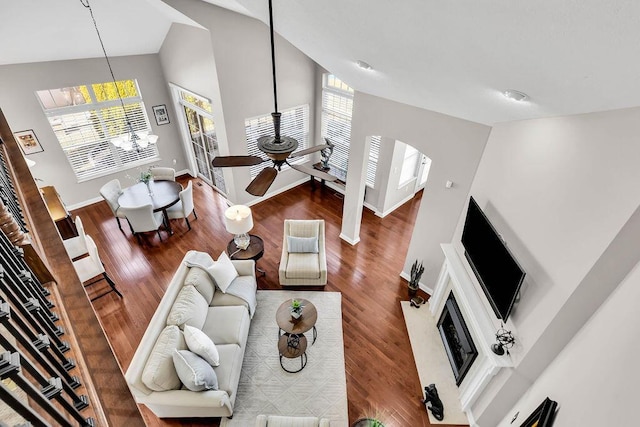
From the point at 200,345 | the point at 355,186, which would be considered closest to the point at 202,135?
the point at 355,186

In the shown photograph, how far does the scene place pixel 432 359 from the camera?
4.27 metres

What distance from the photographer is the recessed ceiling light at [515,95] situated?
82.6 inches

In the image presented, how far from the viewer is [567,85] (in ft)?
5.60

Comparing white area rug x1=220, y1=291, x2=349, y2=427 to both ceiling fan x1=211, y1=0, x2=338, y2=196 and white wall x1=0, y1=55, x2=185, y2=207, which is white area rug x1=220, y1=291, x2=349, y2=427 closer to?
ceiling fan x1=211, y1=0, x2=338, y2=196

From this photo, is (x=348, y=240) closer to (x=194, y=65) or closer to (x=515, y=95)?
(x=515, y=95)

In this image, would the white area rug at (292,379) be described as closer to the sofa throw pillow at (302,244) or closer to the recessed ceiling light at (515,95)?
the sofa throw pillow at (302,244)

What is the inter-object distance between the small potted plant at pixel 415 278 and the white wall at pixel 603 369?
7.85ft

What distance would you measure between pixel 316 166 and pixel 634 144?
6.24 m

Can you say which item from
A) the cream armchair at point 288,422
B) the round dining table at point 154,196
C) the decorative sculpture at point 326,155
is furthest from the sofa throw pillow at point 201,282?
the decorative sculpture at point 326,155

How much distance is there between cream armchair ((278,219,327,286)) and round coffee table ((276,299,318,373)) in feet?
2.42

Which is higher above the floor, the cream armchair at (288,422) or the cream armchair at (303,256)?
the cream armchair at (303,256)

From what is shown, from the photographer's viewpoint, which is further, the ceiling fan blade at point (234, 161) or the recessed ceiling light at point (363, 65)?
the ceiling fan blade at point (234, 161)

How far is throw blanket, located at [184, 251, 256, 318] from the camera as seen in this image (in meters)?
4.34

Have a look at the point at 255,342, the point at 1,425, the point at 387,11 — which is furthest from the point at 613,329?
the point at 255,342
